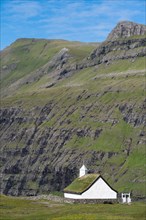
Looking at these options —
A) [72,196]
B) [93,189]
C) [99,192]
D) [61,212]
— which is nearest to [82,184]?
[72,196]

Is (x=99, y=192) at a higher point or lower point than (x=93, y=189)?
lower

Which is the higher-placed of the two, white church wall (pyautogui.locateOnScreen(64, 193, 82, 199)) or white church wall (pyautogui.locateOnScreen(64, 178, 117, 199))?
white church wall (pyautogui.locateOnScreen(64, 178, 117, 199))

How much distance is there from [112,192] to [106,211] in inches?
1047

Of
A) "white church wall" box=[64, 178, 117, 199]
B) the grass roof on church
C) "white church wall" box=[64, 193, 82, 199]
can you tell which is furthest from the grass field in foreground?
the grass roof on church

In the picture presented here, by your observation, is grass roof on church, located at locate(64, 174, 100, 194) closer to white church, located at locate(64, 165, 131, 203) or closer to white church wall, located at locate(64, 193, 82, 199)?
white church, located at locate(64, 165, 131, 203)

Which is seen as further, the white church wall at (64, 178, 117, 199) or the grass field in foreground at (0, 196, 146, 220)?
the white church wall at (64, 178, 117, 199)

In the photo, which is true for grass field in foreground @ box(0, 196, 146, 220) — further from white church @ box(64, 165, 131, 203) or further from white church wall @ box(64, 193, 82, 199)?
white church @ box(64, 165, 131, 203)

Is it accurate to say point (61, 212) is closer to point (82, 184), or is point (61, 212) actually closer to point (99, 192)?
point (99, 192)

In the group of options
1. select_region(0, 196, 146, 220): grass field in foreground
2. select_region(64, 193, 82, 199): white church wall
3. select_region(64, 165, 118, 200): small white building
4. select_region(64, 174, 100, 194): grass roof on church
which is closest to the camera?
select_region(0, 196, 146, 220): grass field in foreground

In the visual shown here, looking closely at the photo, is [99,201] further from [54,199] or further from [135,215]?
[135,215]

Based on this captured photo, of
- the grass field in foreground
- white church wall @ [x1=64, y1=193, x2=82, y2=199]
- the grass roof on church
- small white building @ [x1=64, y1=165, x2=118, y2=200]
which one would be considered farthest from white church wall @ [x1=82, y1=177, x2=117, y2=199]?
the grass field in foreground

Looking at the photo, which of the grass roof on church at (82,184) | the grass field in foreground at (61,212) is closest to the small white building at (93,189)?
the grass roof on church at (82,184)

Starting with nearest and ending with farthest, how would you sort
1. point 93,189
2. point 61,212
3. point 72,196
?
point 61,212, point 93,189, point 72,196

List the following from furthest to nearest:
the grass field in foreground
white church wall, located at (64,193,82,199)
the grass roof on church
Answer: white church wall, located at (64,193,82,199)
the grass roof on church
the grass field in foreground
